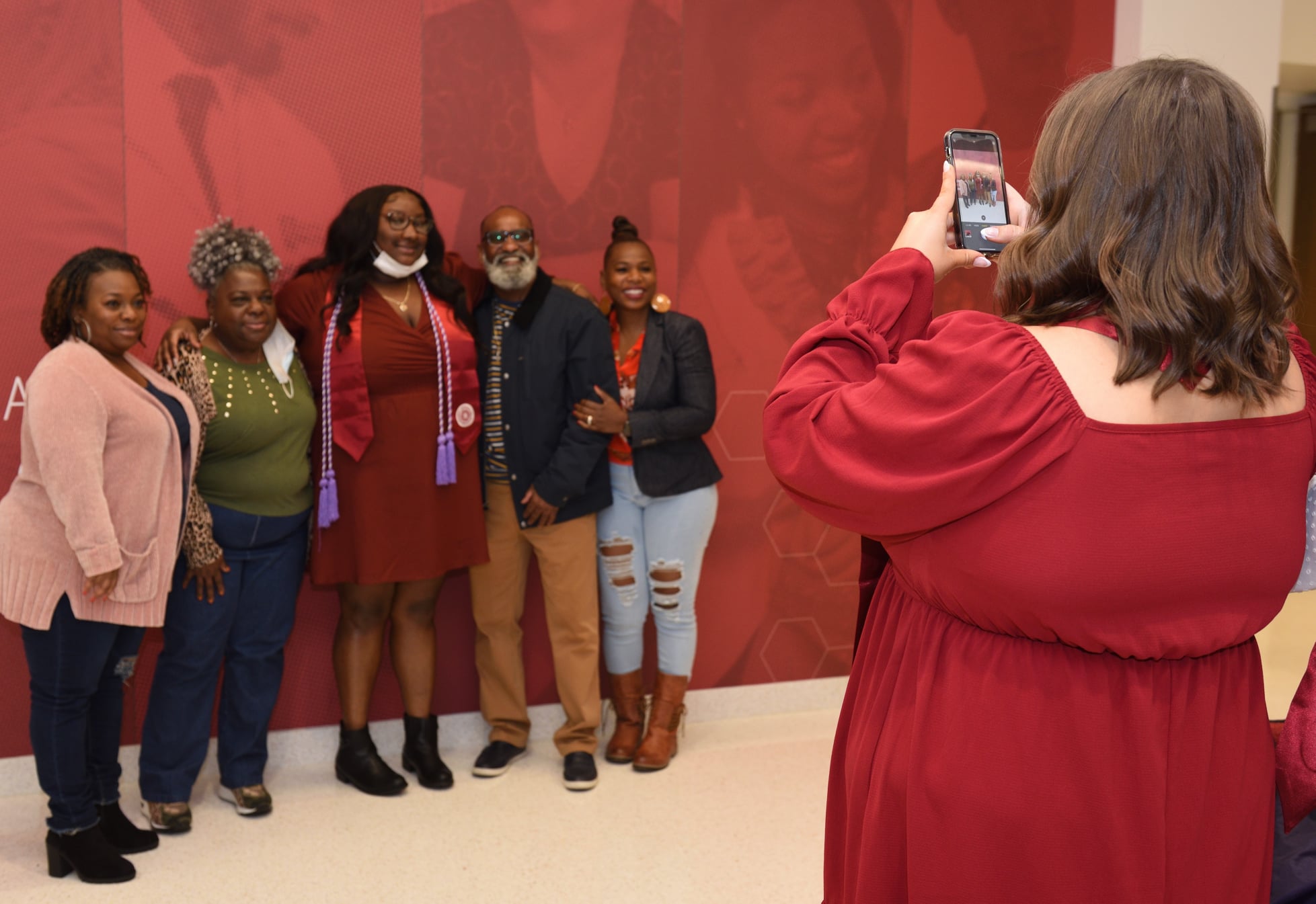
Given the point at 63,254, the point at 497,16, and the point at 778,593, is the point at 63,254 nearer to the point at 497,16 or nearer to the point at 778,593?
the point at 497,16

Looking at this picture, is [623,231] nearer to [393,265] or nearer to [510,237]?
[510,237]

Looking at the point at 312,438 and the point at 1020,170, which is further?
the point at 1020,170

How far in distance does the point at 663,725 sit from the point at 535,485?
99 cm

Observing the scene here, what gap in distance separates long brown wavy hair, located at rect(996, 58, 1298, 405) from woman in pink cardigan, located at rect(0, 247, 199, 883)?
2.48 m

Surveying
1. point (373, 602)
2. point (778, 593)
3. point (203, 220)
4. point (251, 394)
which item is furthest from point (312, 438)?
point (778, 593)

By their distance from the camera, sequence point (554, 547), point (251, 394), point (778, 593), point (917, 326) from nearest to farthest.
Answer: point (917, 326)
point (251, 394)
point (554, 547)
point (778, 593)

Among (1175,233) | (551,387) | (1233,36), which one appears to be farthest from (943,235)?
(1233,36)

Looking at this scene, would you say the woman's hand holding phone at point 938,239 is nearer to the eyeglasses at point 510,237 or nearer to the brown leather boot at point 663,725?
the eyeglasses at point 510,237

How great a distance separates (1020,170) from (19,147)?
11.6ft

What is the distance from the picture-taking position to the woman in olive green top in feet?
10.4

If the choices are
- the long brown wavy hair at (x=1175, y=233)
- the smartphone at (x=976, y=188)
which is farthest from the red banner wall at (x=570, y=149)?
the long brown wavy hair at (x=1175, y=233)

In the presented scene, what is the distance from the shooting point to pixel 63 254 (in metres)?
3.36

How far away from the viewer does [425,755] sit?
11.8ft

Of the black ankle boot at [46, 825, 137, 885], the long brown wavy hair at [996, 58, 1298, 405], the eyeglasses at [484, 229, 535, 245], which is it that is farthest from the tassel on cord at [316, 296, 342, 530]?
the long brown wavy hair at [996, 58, 1298, 405]
